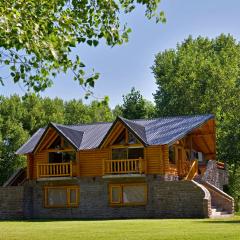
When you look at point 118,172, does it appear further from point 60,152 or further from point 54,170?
point 60,152

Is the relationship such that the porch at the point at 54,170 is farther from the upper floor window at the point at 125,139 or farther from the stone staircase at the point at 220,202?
the stone staircase at the point at 220,202

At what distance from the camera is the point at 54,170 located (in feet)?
116

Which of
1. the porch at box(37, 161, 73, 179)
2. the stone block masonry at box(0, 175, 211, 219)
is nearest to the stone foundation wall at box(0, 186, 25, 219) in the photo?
the stone block masonry at box(0, 175, 211, 219)

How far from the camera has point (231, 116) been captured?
162 feet

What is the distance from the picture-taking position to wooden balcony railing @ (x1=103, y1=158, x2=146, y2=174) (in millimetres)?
33188

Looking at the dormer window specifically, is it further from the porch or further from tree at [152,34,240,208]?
tree at [152,34,240,208]

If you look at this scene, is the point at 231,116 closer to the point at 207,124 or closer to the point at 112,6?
the point at 207,124

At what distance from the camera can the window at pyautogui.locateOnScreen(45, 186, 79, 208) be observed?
35062mm

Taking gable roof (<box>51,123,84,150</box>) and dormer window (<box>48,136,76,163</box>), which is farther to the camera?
dormer window (<box>48,136,76,163</box>)

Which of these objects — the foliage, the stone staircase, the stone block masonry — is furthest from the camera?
→ the foliage

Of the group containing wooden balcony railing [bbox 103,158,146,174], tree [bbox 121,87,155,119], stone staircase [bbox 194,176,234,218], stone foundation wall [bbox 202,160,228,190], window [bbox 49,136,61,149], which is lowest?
stone staircase [bbox 194,176,234,218]

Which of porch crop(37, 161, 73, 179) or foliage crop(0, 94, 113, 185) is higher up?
foliage crop(0, 94, 113, 185)

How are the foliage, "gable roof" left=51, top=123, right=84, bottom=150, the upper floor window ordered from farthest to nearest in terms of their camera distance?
the foliage < "gable roof" left=51, top=123, right=84, bottom=150 < the upper floor window

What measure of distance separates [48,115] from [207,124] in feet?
98.1
